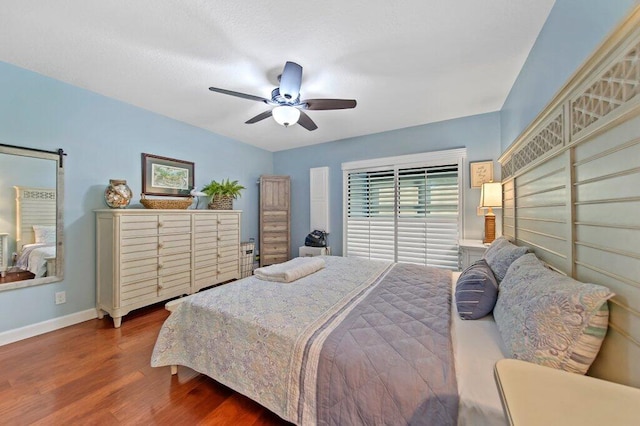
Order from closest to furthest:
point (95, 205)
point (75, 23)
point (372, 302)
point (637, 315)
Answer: point (637, 315)
point (372, 302)
point (75, 23)
point (95, 205)

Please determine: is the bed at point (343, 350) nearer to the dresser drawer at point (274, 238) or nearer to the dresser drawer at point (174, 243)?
the dresser drawer at point (174, 243)

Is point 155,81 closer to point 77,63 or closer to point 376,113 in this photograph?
point 77,63

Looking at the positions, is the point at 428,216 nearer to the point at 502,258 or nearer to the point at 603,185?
the point at 502,258

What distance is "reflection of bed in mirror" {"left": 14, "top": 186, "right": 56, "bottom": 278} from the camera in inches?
89.0

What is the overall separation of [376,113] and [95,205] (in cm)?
354

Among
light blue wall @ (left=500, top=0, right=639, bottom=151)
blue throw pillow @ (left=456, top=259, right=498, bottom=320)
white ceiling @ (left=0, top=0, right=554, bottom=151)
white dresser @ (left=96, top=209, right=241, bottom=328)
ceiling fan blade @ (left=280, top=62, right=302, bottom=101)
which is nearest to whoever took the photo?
light blue wall @ (left=500, top=0, right=639, bottom=151)

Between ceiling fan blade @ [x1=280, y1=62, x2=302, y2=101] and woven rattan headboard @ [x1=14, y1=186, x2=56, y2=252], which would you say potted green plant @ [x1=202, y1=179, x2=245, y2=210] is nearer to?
woven rattan headboard @ [x1=14, y1=186, x2=56, y2=252]

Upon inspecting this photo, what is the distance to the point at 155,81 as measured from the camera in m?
2.42

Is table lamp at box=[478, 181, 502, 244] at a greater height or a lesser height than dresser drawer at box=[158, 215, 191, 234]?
greater

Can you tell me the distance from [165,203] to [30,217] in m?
1.10

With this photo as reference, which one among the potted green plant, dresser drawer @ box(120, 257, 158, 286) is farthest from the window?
dresser drawer @ box(120, 257, 158, 286)

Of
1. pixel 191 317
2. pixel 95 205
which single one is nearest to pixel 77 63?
pixel 95 205

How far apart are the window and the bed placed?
1.82 metres

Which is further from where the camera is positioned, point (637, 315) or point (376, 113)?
point (376, 113)
